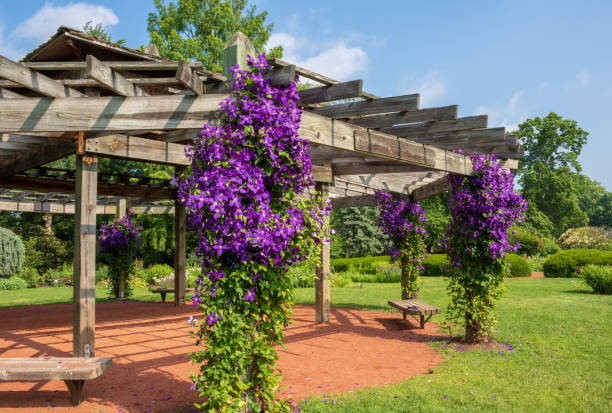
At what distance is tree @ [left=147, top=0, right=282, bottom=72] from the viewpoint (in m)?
22.8

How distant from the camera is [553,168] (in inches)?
1607

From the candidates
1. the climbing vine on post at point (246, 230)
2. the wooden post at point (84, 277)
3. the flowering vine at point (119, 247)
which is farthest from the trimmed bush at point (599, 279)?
the wooden post at point (84, 277)

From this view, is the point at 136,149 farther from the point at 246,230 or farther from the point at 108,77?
the point at 246,230

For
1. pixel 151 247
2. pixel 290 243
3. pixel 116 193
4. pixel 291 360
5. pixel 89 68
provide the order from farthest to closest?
pixel 151 247, pixel 116 193, pixel 291 360, pixel 290 243, pixel 89 68

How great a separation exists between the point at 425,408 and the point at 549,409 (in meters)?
1.13

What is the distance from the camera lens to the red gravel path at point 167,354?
4.25m

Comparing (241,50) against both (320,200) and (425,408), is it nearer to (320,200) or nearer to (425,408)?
(320,200)

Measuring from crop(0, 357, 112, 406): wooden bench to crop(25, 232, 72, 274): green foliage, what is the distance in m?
19.8

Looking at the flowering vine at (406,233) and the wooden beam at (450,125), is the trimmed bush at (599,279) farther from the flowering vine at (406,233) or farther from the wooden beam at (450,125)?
the wooden beam at (450,125)

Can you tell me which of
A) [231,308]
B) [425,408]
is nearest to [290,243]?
[231,308]

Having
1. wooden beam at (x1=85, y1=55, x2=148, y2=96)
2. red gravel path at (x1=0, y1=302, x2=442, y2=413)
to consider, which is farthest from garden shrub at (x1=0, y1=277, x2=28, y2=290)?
wooden beam at (x1=85, y1=55, x2=148, y2=96)

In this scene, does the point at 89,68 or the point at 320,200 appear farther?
the point at 320,200

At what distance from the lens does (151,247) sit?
78.2 feet

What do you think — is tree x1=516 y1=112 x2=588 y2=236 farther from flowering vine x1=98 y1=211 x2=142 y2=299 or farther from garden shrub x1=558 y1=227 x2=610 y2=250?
flowering vine x1=98 y1=211 x2=142 y2=299
